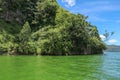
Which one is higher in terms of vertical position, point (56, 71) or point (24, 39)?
point (24, 39)

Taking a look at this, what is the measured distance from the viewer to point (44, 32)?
82188mm

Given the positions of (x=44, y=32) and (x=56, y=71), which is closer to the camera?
(x=56, y=71)

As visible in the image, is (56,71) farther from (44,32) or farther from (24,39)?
(44,32)

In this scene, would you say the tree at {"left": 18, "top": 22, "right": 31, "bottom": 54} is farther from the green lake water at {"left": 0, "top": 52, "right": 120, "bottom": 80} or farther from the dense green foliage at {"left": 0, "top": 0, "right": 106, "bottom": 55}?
the green lake water at {"left": 0, "top": 52, "right": 120, "bottom": 80}

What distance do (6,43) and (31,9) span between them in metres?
35.5

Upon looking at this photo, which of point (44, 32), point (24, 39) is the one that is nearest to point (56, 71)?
point (24, 39)

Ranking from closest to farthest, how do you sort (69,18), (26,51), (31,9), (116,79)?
(116,79) < (26,51) < (69,18) < (31,9)

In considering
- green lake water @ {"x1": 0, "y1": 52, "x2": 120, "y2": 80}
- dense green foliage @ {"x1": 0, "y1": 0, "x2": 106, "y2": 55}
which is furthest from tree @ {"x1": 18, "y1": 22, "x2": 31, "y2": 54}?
green lake water @ {"x1": 0, "y1": 52, "x2": 120, "y2": 80}

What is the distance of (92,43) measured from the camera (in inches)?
3620

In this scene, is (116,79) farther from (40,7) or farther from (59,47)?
(40,7)

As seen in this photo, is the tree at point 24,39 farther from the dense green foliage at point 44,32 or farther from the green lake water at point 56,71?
the green lake water at point 56,71

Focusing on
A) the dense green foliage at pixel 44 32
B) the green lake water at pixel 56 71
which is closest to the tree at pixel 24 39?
the dense green foliage at pixel 44 32

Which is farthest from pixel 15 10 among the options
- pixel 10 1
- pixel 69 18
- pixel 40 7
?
pixel 69 18

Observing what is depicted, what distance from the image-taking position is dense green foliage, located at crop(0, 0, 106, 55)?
75.2 metres
